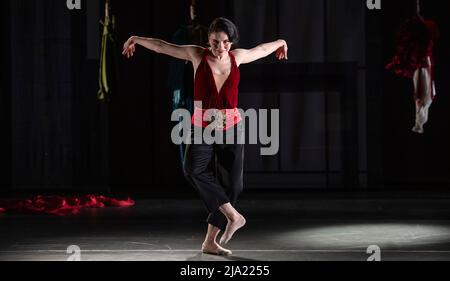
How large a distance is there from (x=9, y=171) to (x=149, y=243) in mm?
7792

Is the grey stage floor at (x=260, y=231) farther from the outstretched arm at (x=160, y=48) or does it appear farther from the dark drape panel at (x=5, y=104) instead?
the dark drape panel at (x=5, y=104)

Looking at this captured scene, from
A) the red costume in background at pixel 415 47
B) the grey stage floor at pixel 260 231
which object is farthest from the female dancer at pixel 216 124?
the red costume in background at pixel 415 47

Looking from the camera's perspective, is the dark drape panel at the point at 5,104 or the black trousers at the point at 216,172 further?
the dark drape panel at the point at 5,104

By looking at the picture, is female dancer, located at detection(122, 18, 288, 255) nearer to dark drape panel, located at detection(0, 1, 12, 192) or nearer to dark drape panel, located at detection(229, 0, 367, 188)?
dark drape panel, located at detection(229, 0, 367, 188)

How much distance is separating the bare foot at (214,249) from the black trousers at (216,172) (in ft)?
0.60

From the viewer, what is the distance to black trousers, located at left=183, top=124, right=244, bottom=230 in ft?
24.2

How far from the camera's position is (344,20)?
49.3 feet

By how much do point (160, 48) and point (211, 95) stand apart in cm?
59

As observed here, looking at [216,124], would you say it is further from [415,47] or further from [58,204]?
Answer: [58,204]

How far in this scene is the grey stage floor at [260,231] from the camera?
754cm

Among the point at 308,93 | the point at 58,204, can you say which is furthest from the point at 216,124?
the point at 308,93

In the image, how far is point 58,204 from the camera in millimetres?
11938
